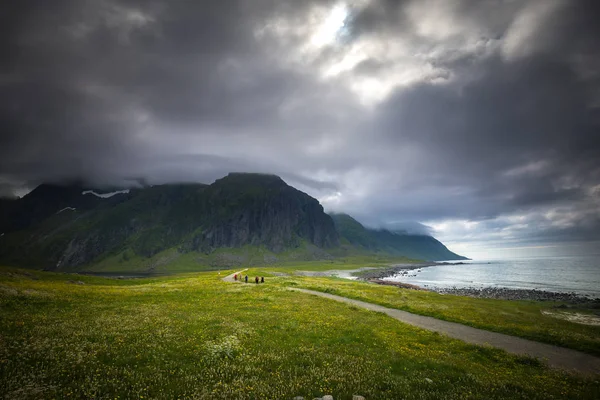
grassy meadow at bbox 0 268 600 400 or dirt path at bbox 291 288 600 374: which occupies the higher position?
grassy meadow at bbox 0 268 600 400

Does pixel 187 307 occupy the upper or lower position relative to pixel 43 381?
lower

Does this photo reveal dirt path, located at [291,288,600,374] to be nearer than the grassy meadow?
No

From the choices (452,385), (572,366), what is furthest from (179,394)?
(572,366)

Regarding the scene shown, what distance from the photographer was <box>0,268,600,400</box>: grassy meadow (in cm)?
1198

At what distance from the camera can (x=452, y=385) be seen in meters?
14.0

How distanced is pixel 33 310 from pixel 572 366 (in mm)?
43992

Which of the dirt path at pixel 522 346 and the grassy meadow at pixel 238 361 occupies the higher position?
the grassy meadow at pixel 238 361

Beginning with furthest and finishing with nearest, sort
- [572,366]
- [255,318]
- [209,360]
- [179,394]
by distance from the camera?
[255,318], [572,366], [209,360], [179,394]

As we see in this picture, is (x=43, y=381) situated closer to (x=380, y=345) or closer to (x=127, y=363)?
(x=127, y=363)

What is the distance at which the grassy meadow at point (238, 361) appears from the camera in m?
12.0

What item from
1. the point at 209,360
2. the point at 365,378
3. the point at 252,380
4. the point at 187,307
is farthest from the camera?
the point at 187,307

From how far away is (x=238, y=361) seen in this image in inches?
611

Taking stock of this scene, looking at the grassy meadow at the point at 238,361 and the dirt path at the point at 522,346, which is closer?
the grassy meadow at the point at 238,361

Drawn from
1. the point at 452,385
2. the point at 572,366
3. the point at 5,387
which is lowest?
the point at 572,366
